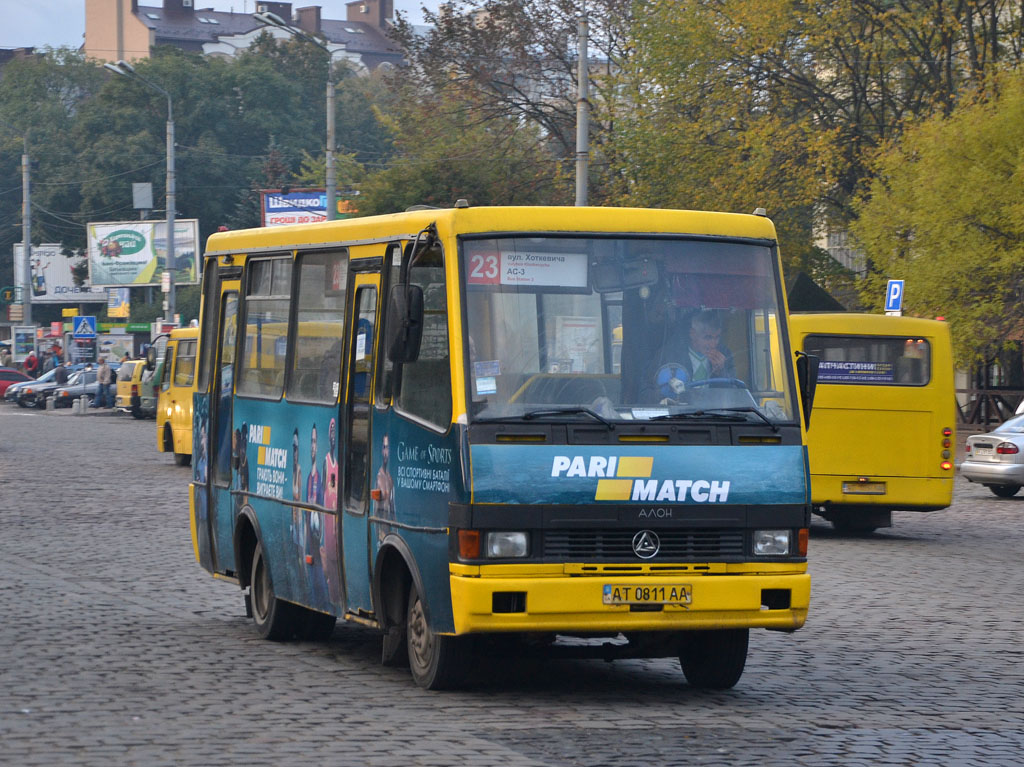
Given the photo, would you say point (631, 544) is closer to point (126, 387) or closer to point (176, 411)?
point (176, 411)

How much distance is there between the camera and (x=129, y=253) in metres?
80.0

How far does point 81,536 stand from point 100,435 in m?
25.0

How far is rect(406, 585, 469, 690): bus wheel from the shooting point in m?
8.75

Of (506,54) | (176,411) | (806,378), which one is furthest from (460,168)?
(806,378)

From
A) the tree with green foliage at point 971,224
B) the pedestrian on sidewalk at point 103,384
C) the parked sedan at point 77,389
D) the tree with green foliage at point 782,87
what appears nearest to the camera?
the tree with green foliage at point 971,224

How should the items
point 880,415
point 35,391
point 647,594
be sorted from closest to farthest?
point 647,594 → point 880,415 → point 35,391

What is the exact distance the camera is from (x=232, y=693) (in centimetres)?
893

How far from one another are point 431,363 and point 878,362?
40.3ft

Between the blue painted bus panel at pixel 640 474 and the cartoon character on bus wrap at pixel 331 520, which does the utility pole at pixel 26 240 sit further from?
the blue painted bus panel at pixel 640 474

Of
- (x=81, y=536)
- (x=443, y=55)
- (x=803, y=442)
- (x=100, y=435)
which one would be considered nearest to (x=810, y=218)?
(x=443, y=55)

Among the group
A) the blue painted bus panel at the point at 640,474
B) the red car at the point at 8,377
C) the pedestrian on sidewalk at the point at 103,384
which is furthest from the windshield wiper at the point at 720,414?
the red car at the point at 8,377

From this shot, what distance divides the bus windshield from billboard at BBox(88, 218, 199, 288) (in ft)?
232

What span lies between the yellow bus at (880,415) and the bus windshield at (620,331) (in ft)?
35.2

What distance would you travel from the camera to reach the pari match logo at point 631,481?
8477mm
